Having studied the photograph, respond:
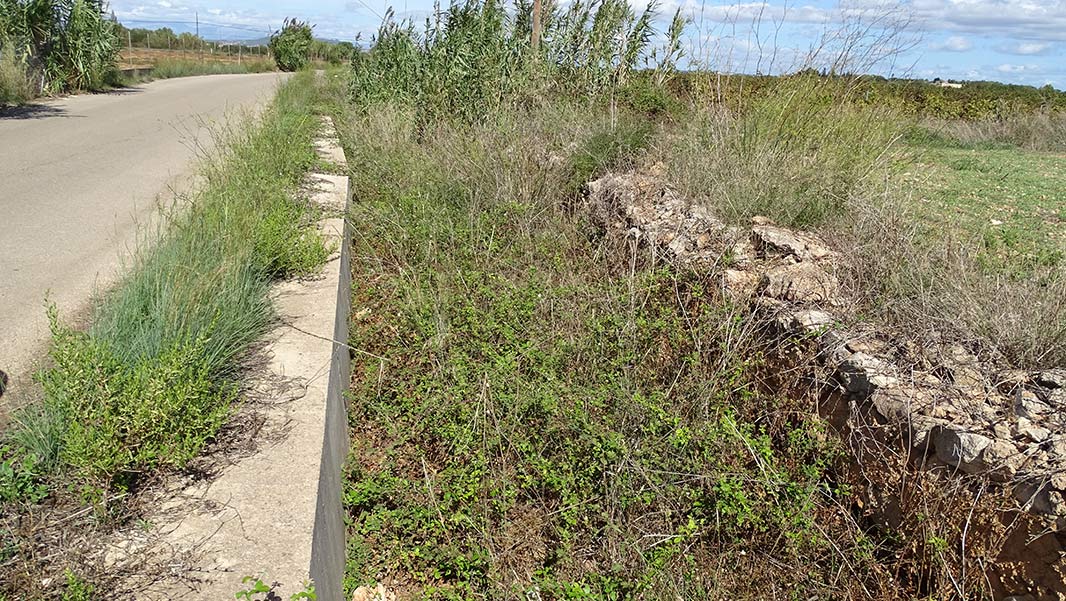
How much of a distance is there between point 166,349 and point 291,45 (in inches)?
1849

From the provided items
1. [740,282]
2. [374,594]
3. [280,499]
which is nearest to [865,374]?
[740,282]

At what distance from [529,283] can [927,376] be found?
2428 millimetres

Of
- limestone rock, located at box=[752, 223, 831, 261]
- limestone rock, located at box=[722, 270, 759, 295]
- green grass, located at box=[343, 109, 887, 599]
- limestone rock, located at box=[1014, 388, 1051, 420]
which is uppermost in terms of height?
limestone rock, located at box=[752, 223, 831, 261]

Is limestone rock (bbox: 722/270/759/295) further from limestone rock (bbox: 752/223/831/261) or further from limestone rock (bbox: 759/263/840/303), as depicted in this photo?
limestone rock (bbox: 752/223/831/261)

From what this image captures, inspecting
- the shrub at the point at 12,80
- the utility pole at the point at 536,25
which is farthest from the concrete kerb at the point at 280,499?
the shrub at the point at 12,80

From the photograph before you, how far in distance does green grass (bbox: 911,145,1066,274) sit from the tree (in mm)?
41278

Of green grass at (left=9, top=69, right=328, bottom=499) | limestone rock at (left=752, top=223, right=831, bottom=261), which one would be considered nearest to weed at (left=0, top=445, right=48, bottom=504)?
green grass at (left=9, top=69, right=328, bottom=499)

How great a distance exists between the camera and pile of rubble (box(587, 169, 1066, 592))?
282 cm

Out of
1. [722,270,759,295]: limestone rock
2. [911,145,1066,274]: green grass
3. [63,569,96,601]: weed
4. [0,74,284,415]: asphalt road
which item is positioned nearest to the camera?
[63,569,96,601]: weed

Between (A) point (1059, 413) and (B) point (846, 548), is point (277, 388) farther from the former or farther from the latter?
(A) point (1059, 413)

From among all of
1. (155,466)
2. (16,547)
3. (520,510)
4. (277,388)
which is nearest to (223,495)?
(155,466)

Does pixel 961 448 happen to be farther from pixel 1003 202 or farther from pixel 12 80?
pixel 12 80

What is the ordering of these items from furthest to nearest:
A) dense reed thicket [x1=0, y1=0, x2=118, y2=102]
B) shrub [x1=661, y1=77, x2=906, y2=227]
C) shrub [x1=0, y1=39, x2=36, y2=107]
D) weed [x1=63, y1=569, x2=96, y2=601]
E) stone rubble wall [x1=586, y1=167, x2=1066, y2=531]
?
dense reed thicket [x1=0, y1=0, x2=118, y2=102] → shrub [x1=0, y1=39, x2=36, y2=107] → shrub [x1=661, y1=77, x2=906, y2=227] → stone rubble wall [x1=586, y1=167, x2=1066, y2=531] → weed [x1=63, y1=569, x2=96, y2=601]

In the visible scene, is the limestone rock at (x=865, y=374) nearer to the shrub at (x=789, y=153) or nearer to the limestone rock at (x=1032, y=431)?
the limestone rock at (x=1032, y=431)
